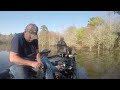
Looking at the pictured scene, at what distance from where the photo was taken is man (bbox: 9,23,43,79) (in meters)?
3.69

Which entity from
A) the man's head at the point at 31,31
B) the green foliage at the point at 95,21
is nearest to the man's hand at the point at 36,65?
the man's head at the point at 31,31

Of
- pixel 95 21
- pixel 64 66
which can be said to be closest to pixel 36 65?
pixel 64 66

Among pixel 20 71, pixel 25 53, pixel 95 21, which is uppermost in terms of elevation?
pixel 95 21

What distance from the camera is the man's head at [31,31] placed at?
3.76 meters

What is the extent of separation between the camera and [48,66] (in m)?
3.75

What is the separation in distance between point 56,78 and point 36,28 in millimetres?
874

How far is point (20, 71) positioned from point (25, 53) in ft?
0.97

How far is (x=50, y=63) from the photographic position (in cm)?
378

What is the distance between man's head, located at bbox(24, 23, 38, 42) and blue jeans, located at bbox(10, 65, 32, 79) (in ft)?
1.49

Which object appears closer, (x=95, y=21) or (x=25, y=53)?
(x=25, y=53)

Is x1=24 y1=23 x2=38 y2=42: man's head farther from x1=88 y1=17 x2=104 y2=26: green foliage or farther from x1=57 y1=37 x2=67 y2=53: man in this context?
x1=88 y1=17 x2=104 y2=26: green foliage

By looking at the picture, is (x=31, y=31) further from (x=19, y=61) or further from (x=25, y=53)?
(x=19, y=61)

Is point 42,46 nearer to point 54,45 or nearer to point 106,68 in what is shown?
point 54,45
